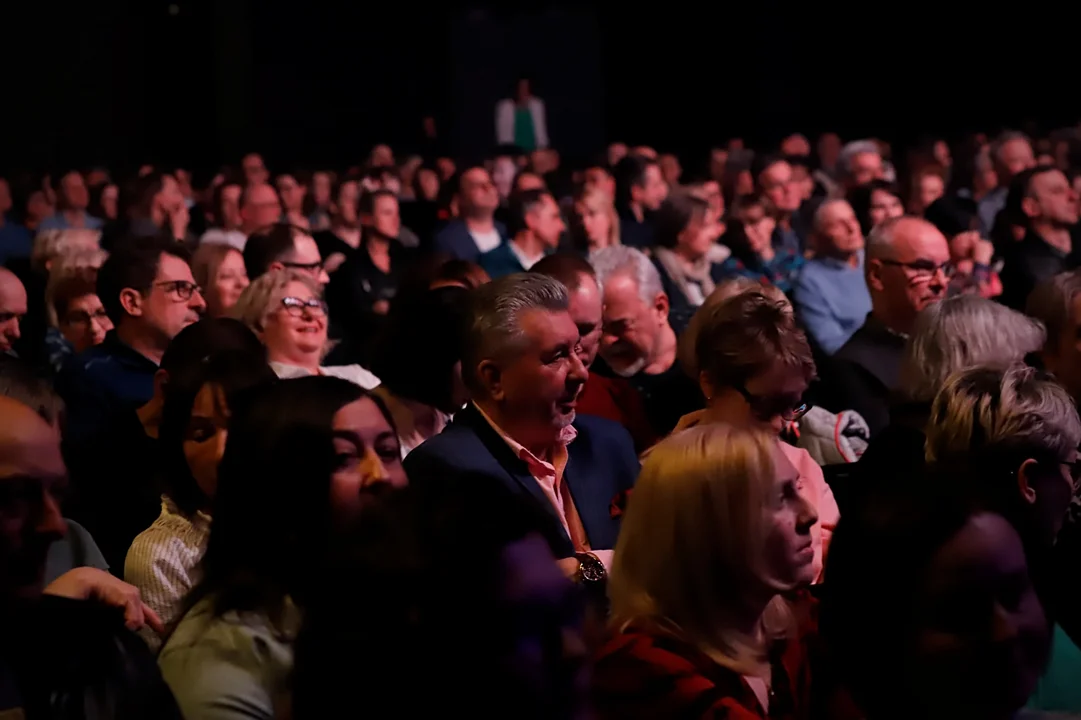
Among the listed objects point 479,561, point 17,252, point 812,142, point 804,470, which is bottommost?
point 812,142

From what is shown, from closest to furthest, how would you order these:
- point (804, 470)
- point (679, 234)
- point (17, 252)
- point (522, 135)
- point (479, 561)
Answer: point (479, 561), point (804, 470), point (679, 234), point (17, 252), point (522, 135)

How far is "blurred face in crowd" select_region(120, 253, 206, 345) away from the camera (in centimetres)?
539

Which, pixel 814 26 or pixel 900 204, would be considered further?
pixel 814 26

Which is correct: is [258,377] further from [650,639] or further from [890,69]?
[890,69]

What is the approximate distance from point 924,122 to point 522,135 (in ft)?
17.8

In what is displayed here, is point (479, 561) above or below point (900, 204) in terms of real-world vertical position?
above

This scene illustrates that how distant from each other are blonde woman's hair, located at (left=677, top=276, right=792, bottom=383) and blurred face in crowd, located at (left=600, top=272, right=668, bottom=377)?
54cm

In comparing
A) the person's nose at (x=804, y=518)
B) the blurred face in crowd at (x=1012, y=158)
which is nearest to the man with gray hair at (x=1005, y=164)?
the blurred face in crowd at (x=1012, y=158)

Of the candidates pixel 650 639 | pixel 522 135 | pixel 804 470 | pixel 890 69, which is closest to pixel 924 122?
pixel 890 69

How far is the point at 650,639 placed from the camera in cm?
251

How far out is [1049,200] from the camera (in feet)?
26.0

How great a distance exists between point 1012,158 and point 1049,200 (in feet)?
9.96

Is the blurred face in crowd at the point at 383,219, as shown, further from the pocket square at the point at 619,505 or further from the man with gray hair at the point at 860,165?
the pocket square at the point at 619,505

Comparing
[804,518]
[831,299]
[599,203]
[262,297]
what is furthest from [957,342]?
[599,203]
